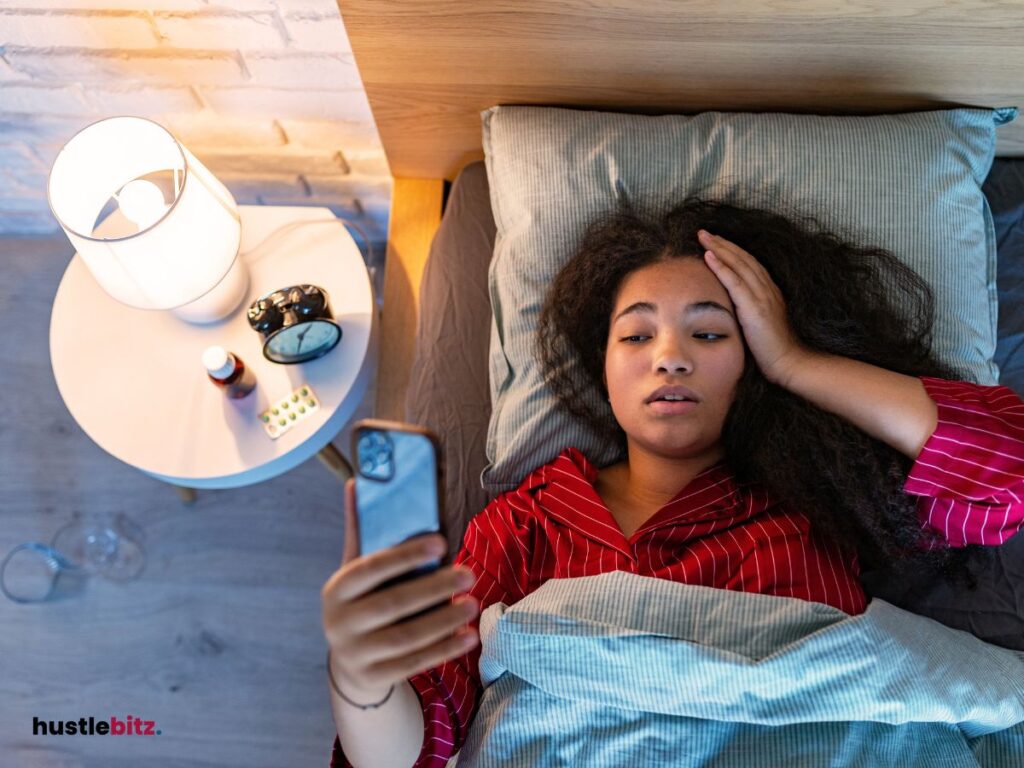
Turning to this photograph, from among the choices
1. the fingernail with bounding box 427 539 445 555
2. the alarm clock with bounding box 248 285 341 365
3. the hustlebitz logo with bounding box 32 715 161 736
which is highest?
the alarm clock with bounding box 248 285 341 365

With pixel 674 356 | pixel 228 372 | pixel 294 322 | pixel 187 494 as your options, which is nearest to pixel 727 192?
pixel 674 356

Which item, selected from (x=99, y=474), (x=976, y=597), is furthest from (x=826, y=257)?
(x=99, y=474)

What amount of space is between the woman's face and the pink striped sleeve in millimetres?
268

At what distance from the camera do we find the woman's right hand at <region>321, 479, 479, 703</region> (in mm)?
812

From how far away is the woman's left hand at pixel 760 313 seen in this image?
120 cm

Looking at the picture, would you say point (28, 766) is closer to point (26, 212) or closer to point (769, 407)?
point (26, 212)

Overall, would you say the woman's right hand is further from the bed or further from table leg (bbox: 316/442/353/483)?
table leg (bbox: 316/442/353/483)

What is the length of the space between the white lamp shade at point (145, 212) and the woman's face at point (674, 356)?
2.04 feet

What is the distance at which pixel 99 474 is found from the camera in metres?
1.91

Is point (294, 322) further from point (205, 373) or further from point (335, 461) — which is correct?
point (335, 461)

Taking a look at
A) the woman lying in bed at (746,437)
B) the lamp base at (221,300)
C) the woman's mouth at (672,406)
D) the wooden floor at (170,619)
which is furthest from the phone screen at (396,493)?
the wooden floor at (170,619)

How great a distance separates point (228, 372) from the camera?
1.36 metres

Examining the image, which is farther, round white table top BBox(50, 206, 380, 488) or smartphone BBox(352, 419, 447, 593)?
round white table top BBox(50, 206, 380, 488)

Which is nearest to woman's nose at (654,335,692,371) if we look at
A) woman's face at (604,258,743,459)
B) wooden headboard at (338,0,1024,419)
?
woman's face at (604,258,743,459)
